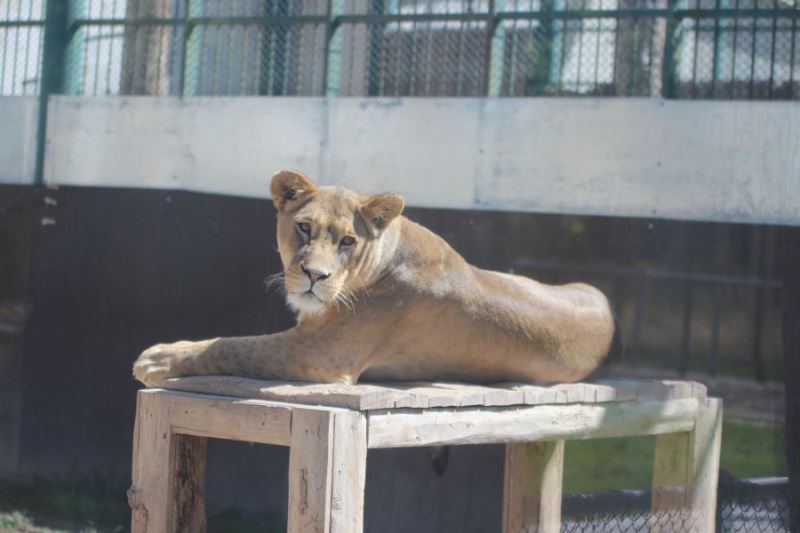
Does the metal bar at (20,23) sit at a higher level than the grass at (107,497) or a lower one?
higher

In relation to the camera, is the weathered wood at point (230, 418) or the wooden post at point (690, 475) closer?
the weathered wood at point (230, 418)

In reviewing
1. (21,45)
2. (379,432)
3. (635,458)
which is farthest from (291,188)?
(635,458)

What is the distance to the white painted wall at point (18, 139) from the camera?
27.8ft

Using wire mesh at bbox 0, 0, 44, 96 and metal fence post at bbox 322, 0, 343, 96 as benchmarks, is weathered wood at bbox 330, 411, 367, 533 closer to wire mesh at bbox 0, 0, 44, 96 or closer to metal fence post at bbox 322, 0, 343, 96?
metal fence post at bbox 322, 0, 343, 96

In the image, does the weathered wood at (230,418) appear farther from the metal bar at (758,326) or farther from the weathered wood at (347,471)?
the metal bar at (758,326)

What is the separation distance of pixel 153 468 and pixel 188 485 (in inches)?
7.1

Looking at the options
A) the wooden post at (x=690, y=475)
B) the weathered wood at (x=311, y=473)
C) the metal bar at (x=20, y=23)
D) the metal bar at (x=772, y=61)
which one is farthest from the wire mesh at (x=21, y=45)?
the weathered wood at (x=311, y=473)

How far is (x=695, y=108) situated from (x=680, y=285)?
4.29 feet

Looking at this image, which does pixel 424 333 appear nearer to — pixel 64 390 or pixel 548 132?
pixel 548 132

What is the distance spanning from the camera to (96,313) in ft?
27.3

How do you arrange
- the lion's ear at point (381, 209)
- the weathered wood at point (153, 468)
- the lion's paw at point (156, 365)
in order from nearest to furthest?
the weathered wood at point (153, 468)
the lion's paw at point (156, 365)
the lion's ear at point (381, 209)

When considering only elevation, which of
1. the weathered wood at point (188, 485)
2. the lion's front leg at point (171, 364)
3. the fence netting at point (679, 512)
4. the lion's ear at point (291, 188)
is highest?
the lion's ear at point (291, 188)

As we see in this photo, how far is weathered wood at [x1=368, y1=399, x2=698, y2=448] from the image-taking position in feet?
14.2

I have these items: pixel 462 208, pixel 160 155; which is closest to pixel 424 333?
pixel 462 208
